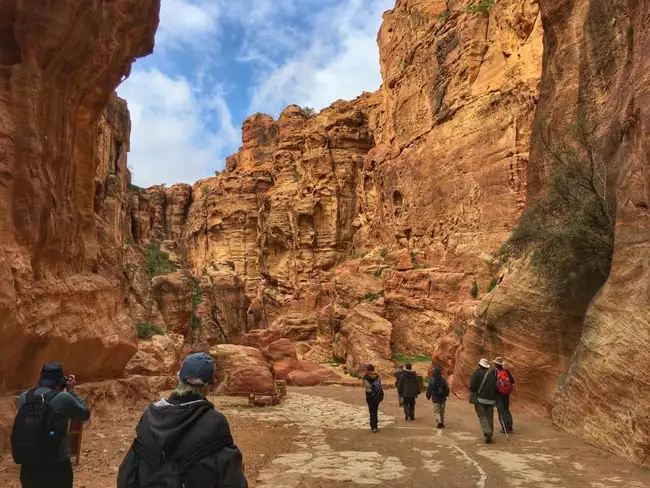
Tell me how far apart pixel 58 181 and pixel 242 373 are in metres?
10.8

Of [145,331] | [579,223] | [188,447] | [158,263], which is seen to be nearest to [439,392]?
[579,223]

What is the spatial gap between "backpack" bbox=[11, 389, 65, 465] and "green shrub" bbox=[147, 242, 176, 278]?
131 feet

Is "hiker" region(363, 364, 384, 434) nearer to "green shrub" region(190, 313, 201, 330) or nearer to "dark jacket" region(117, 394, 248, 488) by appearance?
"dark jacket" region(117, 394, 248, 488)

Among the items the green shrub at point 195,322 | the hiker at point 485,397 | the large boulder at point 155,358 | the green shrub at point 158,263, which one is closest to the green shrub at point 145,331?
the large boulder at point 155,358

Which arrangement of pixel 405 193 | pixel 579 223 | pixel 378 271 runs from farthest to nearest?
pixel 378 271 < pixel 405 193 < pixel 579 223

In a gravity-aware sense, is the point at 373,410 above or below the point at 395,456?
above

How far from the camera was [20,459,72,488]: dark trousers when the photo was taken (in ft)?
13.1

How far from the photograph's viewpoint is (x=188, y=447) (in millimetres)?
2525

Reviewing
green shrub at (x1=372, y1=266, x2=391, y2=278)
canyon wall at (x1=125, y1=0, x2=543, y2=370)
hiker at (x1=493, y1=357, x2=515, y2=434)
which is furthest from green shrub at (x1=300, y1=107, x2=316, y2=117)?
hiker at (x1=493, y1=357, x2=515, y2=434)

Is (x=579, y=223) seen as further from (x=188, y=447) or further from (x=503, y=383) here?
(x=188, y=447)

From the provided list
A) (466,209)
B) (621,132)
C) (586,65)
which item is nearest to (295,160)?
(466,209)

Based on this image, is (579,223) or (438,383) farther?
(579,223)

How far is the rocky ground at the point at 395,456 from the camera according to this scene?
6.49 m

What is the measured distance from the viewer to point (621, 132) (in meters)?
10.9
